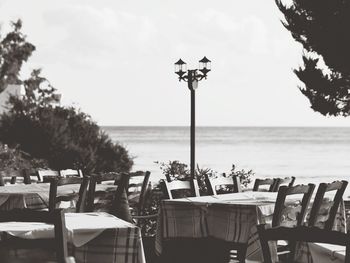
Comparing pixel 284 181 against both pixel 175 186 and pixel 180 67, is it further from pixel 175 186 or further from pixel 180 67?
pixel 180 67

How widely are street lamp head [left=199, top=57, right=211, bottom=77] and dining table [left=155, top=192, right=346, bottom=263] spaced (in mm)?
8812

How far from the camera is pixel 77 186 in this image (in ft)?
37.3

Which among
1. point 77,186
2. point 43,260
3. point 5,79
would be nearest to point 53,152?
point 77,186

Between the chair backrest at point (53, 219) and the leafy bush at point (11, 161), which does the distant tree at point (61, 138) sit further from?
the chair backrest at point (53, 219)

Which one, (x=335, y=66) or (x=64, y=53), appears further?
(x=64, y=53)

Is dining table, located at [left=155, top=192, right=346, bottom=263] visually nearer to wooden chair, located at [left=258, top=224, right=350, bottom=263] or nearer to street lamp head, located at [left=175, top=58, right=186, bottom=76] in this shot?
wooden chair, located at [left=258, top=224, right=350, bottom=263]

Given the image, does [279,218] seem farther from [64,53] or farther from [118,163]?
[64,53]

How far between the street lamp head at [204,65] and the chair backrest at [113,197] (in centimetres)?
817

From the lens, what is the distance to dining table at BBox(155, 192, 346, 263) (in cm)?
873

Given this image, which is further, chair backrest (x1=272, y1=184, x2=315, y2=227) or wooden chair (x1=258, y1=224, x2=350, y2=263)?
chair backrest (x1=272, y1=184, x2=315, y2=227)

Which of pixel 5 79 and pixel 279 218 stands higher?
pixel 5 79

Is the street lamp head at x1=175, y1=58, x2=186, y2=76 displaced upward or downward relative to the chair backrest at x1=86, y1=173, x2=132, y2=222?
upward

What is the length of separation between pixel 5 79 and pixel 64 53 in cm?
780

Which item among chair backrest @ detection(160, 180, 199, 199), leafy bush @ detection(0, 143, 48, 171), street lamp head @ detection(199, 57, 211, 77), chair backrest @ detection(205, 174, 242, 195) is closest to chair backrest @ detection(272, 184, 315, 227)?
chair backrest @ detection(160, 180, 199, 199)
